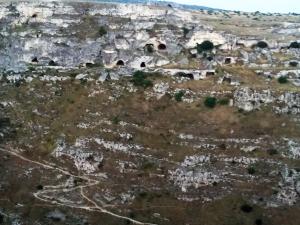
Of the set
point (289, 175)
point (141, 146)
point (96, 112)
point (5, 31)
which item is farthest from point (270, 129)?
point (5, 31)

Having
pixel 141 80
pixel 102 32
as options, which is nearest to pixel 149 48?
pixel 102 32

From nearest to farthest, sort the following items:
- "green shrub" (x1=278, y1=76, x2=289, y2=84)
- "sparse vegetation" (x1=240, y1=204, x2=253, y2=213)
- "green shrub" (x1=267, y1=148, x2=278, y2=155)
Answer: "sparse vegetation" (x1=240, y1=204, x2=253, y2=213), "green shrub" (x1=267, y1=148, x2=278, y2=155), "green shrub" (x1=278, y1=76, x2=289, y2=84)

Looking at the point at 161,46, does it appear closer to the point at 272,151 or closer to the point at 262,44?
the point at 262,44

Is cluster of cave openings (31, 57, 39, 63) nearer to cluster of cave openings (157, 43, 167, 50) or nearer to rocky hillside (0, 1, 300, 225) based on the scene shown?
rocky hillside (0, 1, 300, 225)

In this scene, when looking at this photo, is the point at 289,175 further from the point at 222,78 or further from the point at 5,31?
the point at 5,31

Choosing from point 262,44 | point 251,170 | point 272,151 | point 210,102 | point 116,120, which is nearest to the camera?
point 251,170

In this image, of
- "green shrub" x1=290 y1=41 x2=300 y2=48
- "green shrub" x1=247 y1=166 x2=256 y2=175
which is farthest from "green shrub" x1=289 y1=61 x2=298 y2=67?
"green shrub" x1=247 y1=166 x2=256 y2=175
